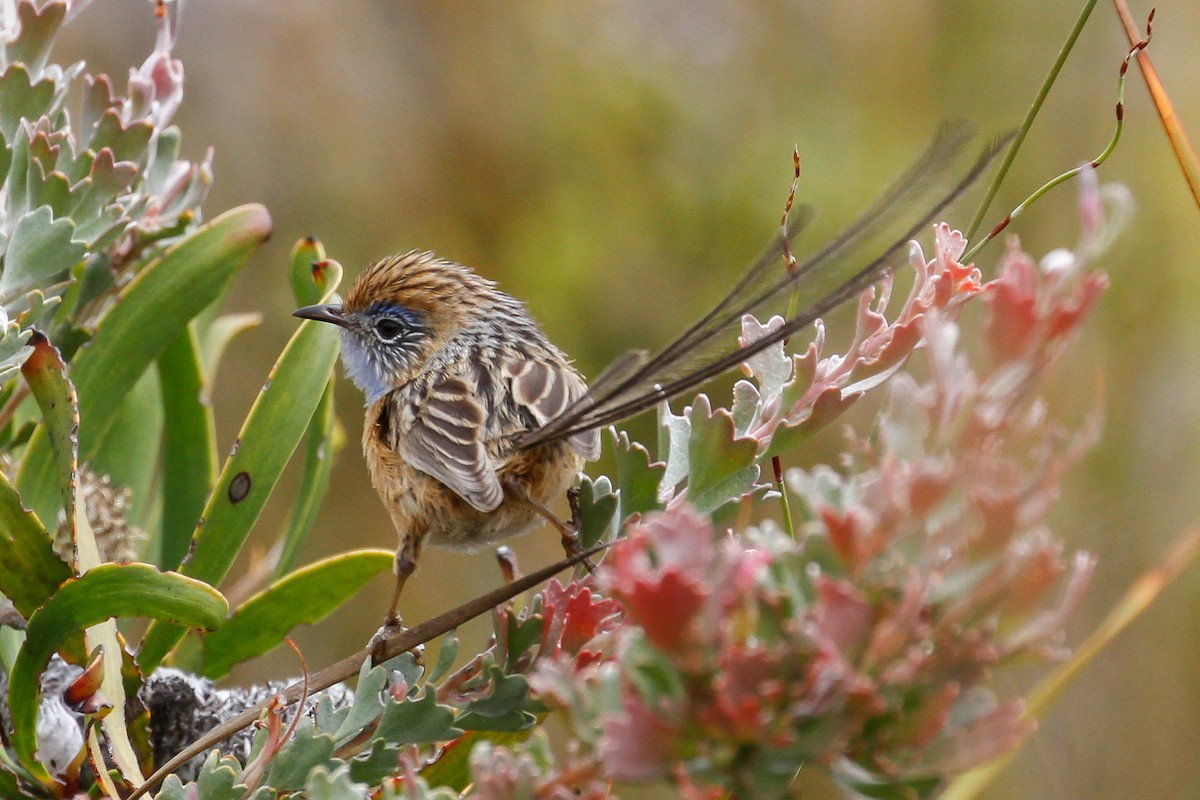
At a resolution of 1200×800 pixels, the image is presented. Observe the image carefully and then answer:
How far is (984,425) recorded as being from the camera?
0.84 meters

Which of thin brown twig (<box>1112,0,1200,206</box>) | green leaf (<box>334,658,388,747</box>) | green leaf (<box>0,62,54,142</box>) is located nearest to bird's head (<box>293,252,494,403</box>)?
green leaf (<box>0,62,54,142</box>)

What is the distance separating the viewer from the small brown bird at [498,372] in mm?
1318

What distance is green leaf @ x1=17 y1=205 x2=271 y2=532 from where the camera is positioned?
192 centimetres

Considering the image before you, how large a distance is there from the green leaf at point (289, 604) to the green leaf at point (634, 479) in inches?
20.3

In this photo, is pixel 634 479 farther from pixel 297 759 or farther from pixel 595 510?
pixel 297 759

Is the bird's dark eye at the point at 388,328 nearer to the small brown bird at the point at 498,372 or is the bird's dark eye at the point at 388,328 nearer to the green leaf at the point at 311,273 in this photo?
the small brown bird at the point at 498,372

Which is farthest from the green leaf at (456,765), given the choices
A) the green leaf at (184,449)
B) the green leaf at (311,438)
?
the green leaf at (184,449)

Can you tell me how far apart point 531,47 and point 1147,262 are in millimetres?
3451

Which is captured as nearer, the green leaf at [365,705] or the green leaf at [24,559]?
the green leaf at [365,705]

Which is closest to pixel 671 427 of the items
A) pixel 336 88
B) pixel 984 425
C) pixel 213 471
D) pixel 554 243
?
pixel 984 425

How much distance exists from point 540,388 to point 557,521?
1.27 feet

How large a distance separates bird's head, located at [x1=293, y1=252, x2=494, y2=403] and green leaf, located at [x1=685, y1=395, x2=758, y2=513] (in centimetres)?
104

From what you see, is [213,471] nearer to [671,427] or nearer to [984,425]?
[671,427]

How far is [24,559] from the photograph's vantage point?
4.87ft
